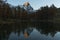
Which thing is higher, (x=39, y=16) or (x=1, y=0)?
(x=1, y=0)

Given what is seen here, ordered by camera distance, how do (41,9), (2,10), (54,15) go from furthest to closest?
1. (41,9)
2. (54,15)
3. (2,10)

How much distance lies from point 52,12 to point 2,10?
71.0 feet

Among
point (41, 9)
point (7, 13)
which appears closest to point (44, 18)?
point (41, 9)

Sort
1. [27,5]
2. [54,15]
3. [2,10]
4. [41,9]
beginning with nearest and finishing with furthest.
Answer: [2,10] < [54,15] < [41,9] < [27,5]

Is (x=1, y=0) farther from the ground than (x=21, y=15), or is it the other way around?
(x=1, y=0)

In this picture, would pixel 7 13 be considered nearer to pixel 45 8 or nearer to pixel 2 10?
pixel 2 10

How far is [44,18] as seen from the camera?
179 ft

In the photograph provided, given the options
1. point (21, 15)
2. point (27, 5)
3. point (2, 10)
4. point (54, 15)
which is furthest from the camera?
point (27, 5)

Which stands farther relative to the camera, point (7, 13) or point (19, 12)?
point (19, 12)

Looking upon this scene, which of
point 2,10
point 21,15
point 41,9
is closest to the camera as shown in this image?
point 2,10

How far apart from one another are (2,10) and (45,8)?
22.6m

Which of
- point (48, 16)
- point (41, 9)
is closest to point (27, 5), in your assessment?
point (41, 9)

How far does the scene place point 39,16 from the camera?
188 feet

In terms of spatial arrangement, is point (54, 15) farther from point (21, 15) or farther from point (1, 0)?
point (1, 0)
